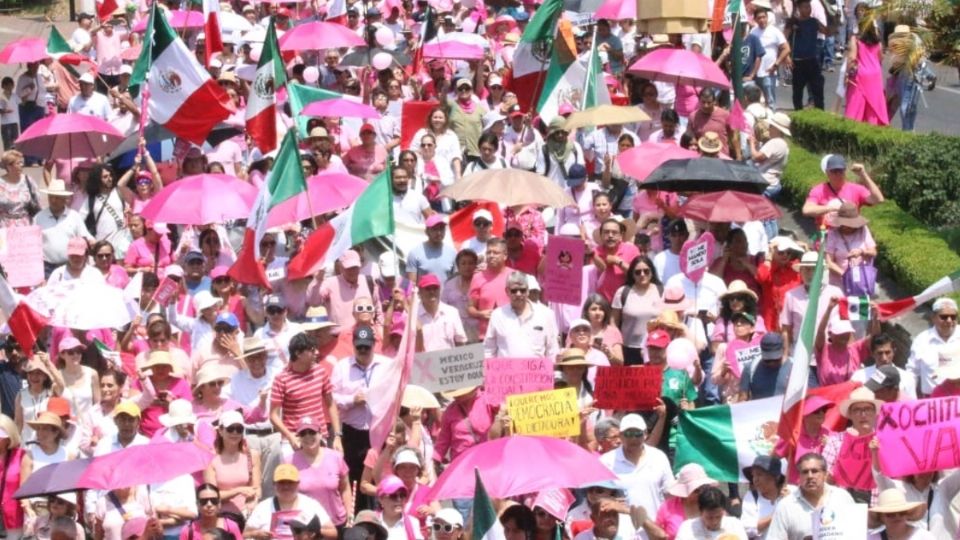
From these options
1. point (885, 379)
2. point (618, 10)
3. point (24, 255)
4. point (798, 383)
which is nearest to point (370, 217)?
point (24, 255)

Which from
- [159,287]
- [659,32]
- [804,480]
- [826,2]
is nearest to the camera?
[804,480]

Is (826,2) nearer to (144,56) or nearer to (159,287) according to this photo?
(144,56)

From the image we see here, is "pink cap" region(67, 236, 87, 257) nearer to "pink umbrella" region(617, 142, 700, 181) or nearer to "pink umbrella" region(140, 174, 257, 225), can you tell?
"pink umbrella" region(140, 174, 257, 225)

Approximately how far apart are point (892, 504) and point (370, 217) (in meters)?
5.05

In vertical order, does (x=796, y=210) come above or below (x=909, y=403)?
below

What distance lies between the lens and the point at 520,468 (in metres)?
14.0

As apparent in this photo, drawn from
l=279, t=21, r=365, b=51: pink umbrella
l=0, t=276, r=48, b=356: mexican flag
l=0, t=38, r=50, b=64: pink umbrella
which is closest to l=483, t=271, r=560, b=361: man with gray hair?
l=0, t=276, r=48, b=356: mexican flag

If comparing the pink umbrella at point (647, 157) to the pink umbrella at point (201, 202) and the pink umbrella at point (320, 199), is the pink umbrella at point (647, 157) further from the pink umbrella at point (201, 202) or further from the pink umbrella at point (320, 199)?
the pink umbrella at point (201, 202)

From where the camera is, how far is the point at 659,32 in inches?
956

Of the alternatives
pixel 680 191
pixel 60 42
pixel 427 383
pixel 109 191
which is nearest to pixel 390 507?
pixel 427 383

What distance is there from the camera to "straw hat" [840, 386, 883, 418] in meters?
14.8

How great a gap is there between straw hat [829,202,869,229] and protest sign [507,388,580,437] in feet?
12.9

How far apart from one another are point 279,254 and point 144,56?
3.77 meters

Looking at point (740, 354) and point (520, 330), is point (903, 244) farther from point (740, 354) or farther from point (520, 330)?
point (520, 330)
